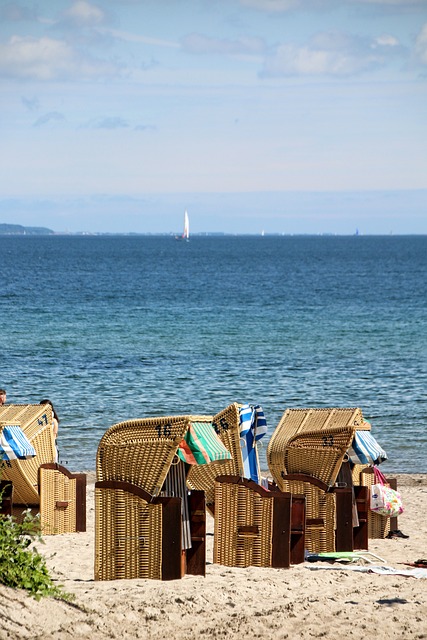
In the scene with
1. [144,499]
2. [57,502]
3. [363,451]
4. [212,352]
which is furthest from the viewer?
[212,352]

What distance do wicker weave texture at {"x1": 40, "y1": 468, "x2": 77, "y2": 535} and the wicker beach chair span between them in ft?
5.67

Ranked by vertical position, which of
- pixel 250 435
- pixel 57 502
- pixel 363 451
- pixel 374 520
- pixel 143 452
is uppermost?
pixel 143 452

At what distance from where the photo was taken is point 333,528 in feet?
35.3

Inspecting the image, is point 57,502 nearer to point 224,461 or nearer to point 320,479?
point 224,461

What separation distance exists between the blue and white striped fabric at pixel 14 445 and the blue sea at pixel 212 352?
714cm

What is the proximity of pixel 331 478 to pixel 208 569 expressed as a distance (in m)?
1.91

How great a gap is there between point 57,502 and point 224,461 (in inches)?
94.4

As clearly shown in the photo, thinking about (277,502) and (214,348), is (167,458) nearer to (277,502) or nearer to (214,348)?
(277,502)

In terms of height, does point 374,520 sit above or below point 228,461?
below

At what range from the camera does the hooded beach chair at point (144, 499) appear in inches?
343

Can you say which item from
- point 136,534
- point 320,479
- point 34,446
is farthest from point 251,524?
point 34,446

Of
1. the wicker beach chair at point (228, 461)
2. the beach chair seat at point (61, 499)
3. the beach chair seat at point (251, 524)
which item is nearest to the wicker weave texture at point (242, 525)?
the beach chair seat at point (251, 524)

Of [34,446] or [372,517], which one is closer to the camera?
[34,446]

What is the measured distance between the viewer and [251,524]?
969 centimetres
